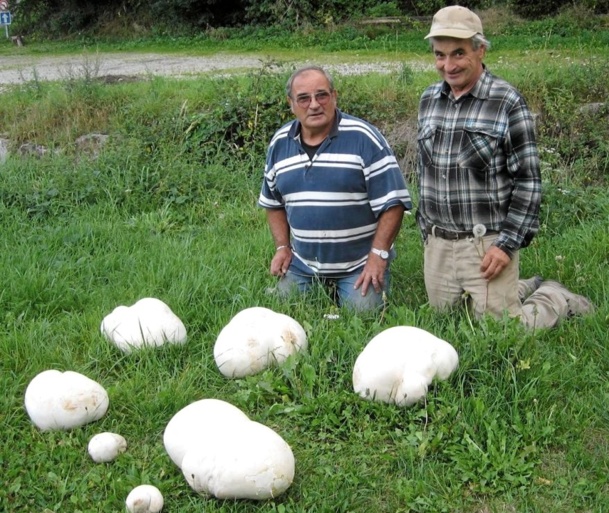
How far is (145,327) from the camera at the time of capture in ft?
12.9

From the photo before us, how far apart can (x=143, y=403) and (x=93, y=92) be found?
632 cm

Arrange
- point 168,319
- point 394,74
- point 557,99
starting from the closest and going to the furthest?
point 168,319 < point 557,99 < point 394,74

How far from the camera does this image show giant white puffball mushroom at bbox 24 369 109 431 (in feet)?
10.9

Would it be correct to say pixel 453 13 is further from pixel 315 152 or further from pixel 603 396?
pixel 603 396

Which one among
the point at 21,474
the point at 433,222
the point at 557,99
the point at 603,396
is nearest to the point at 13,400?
the point at 21,474

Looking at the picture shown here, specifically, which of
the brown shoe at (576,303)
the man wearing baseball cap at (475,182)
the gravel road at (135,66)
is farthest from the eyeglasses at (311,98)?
the gravel road at (135,66)

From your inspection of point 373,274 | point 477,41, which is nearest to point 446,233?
point 373,274

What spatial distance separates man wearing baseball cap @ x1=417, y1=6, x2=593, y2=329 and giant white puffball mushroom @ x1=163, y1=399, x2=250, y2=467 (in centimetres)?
154

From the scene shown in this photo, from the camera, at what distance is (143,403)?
3.50m

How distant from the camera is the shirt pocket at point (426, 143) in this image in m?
4.03

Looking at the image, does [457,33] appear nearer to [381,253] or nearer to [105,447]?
[381,253]

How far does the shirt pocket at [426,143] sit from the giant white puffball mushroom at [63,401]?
206 centimetres

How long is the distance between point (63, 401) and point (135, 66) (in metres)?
11.7

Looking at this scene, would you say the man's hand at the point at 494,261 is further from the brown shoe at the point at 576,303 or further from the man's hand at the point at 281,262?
the man's hand at the point at 281,262
